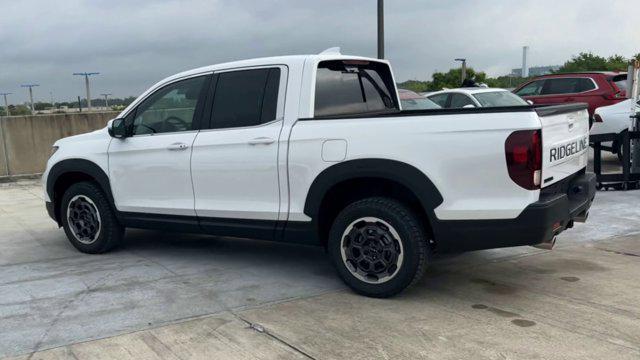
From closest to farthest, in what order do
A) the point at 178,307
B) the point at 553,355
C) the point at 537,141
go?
the point at 553,355 → the point at 537,141 → the point at 178,307

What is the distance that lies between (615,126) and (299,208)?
7548 millimetres

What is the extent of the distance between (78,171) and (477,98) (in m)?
7.56

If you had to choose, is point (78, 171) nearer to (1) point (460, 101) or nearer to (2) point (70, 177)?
(2) point (70, 177)

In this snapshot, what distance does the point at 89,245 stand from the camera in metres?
5.96

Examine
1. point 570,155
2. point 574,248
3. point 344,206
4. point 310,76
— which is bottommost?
point 574,248

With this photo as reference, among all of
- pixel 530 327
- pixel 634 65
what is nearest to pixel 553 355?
pixel 530 327

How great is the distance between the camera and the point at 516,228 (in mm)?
3875

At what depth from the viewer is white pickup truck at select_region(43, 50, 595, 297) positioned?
3.88 meters

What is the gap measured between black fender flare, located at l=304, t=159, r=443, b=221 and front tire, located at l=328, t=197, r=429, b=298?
20 cm

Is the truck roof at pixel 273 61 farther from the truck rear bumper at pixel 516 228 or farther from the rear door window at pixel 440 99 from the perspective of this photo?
the rear door window at pixel 440 99

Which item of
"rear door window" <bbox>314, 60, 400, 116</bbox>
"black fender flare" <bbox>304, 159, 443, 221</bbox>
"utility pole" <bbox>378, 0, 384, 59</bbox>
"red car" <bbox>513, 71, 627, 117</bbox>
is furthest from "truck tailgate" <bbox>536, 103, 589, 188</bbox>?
"utility pole" <bbox>378, 0, 384, 59</bbox>

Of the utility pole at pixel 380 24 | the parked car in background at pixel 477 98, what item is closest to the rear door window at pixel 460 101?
the parked car in background at pixel 477 98

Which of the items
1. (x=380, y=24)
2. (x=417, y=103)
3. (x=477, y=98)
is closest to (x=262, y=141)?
(x=417, y=103)

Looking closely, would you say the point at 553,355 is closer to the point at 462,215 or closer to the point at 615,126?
the point at 462,215
